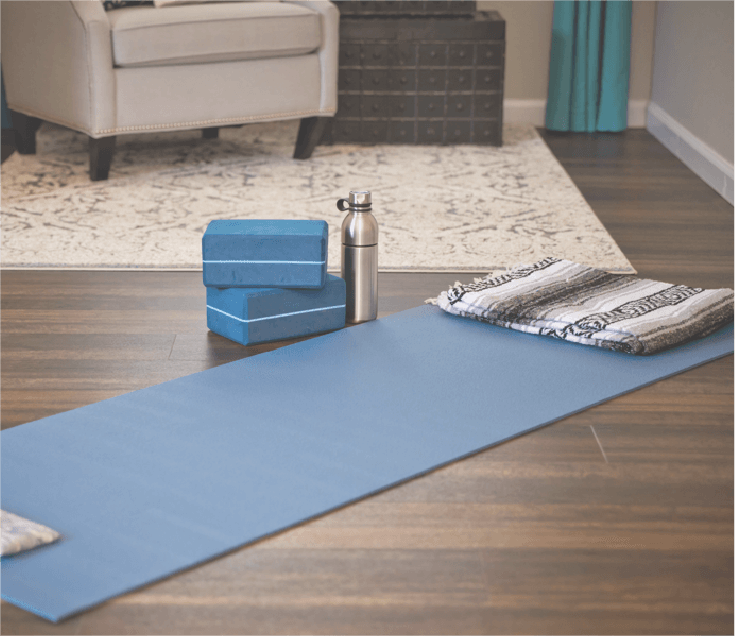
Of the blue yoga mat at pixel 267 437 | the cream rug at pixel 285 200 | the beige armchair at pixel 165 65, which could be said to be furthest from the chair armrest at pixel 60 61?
the blue yoga mat at pixel 267 437

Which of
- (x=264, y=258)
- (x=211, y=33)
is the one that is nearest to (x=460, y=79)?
A: (x=211, y=33)

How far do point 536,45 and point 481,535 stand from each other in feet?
11.7

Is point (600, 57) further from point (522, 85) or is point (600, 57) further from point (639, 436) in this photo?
point (639, 436)

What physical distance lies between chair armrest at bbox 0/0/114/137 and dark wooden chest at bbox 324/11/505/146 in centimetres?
103

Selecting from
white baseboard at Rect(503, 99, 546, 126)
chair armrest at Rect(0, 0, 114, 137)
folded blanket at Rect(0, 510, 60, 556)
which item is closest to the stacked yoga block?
folded blanket at Rect(0, 510, 60, 556)

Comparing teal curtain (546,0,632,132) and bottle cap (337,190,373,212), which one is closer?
bottle cap (337,190,373,212)

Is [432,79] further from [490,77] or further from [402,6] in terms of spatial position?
[402,6]

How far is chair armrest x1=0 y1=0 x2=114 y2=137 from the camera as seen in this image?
9.90 ft

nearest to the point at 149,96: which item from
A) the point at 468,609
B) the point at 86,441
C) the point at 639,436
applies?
the point at 86,441

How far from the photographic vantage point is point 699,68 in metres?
3.65

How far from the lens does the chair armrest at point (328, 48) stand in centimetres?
338

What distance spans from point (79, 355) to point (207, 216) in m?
1.03

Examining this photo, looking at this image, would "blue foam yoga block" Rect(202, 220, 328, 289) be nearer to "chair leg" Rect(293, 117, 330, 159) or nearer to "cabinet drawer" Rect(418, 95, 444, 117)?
"chair leg" Rect(293, 117, 330, 159)

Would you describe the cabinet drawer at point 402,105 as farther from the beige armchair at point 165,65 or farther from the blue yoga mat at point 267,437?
the blue yoga mat at point 267,437
